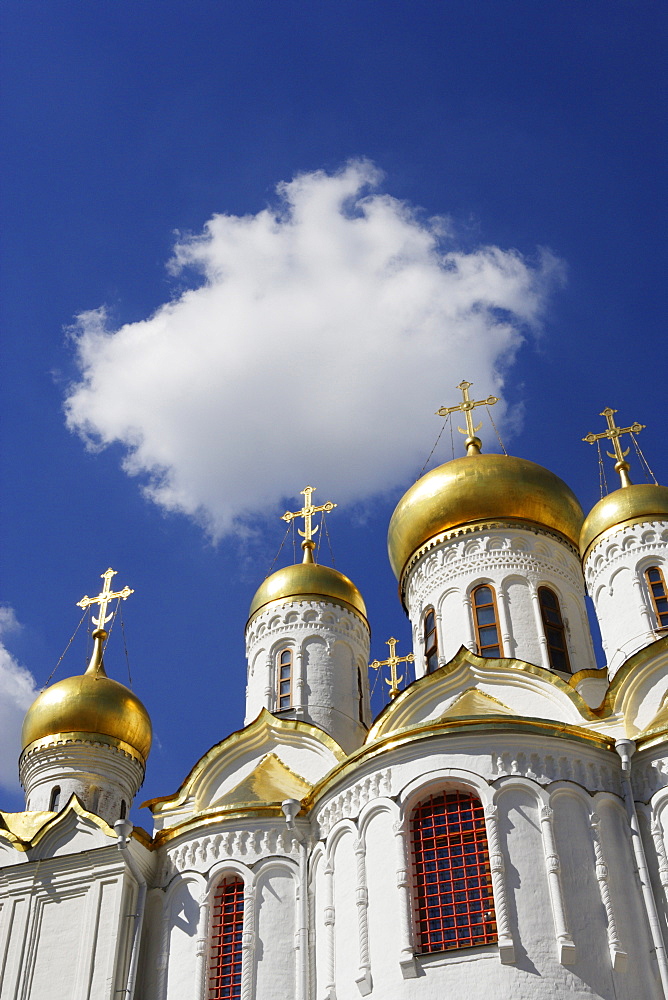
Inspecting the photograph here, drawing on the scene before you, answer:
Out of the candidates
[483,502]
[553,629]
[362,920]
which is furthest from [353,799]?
[483,502]

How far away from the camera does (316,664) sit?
1728cm

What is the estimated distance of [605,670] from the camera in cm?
1408

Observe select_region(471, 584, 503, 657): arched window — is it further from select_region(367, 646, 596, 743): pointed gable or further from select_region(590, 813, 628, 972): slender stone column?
select_region(590, 813, 628, 972): slender stone column

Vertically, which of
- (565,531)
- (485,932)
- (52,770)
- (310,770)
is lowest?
(485,932)

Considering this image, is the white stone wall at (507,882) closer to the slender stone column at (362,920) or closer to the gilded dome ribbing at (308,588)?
the slender stone column at (362,920)

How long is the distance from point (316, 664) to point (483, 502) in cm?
368

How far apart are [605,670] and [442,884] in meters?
4.46

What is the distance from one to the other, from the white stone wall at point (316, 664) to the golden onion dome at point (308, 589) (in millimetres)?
127

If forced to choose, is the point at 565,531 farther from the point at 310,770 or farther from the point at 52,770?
the point at 52,770

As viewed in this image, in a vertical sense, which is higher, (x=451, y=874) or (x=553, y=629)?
(x=553, y=629)

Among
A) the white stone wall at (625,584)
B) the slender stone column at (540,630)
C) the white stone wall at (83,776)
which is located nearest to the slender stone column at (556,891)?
the white stone wall at (625,584)

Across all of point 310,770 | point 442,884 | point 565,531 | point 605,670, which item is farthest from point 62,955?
point 565,531

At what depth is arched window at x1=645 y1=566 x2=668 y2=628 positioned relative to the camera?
14.8 m

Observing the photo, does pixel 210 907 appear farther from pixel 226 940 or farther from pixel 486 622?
pixel 486 622
